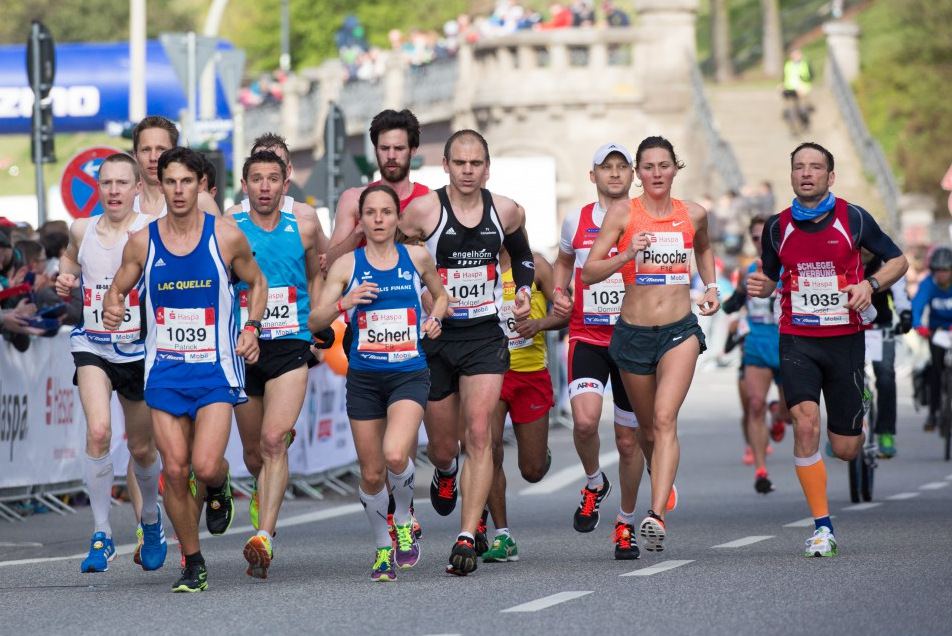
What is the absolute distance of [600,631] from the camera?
911 centimetres

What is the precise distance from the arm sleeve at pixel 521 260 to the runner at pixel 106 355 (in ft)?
6.15

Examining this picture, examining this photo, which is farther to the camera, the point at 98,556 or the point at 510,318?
the point at 510,318

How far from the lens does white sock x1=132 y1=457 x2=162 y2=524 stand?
38.0ft

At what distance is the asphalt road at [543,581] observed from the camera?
31.0 feet

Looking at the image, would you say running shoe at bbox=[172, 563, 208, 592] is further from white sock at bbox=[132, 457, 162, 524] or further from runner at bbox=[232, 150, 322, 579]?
white sock at bbox=[132, 457, 162, 524]

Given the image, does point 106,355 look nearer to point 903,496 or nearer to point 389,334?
point 389,334

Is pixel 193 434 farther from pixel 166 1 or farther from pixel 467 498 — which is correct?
pixel 166 1

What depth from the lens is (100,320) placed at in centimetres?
1174

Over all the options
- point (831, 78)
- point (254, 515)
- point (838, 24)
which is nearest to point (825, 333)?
point (254, 515)

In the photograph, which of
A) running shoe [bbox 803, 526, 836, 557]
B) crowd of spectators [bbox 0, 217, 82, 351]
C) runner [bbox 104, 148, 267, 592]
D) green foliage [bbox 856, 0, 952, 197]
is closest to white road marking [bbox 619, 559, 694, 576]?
running shoe [bbox 803, 526, 836, 557]

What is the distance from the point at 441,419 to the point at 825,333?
2.15m

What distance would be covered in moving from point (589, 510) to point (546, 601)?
8.16ft

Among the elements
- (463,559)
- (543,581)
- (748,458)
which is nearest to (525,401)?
(463,559)

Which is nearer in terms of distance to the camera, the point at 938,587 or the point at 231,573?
the point at 938,587
